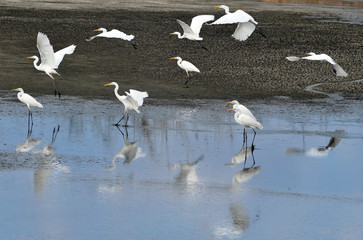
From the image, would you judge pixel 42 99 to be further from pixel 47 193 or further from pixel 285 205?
pixel 285 205

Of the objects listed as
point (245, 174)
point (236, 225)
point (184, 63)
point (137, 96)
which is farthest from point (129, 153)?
point (184, 63)

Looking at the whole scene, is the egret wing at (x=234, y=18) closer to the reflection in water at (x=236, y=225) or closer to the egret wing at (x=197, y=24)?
the egret wing at (x=197, y=24)

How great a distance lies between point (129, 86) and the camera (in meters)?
21.4

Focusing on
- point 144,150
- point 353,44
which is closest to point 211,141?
point 144,150

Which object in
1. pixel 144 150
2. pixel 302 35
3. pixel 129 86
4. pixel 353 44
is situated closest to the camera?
pixel 144 150

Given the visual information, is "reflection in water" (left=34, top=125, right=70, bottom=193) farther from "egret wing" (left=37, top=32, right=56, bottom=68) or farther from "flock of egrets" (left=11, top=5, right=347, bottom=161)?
"egret wing" (left=37, top=32, right=56, bottom=68)

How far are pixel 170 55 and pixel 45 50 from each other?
7955mm

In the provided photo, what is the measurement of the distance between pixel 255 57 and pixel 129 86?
6440 mm

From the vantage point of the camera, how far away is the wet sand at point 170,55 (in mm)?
21297

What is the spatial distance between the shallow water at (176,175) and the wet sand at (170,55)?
8.39 feet

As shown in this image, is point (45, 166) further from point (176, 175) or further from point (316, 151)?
point (316, 151)

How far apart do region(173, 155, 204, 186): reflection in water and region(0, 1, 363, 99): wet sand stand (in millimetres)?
6864

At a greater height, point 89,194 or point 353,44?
point 89,194

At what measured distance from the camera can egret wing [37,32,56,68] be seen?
18445 mm
